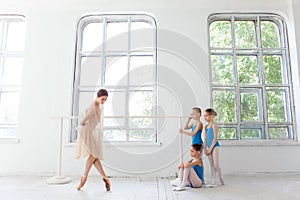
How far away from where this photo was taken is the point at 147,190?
8.45ft

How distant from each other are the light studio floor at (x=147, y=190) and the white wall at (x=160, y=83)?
0.30 m

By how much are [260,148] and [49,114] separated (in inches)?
126

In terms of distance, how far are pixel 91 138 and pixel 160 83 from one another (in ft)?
5.09

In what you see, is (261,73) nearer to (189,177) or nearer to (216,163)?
(216,163)

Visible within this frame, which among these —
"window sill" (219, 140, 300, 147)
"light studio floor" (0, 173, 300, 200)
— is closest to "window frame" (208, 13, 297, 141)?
"window sill" (219, 140, 300, 147)

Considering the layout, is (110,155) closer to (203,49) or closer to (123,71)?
(123,71)

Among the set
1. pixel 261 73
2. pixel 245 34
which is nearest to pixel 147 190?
pixel 261 73

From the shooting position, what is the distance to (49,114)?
3678 mm

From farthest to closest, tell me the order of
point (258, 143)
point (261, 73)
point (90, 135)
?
point (261, 73) → point (258, 143) → point (90, 135)

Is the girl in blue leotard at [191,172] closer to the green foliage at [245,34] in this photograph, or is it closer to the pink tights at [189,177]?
the pink tights at [189,177]

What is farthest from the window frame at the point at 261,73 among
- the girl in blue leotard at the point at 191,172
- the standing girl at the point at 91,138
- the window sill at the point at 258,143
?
the standing girl at the point at 91,138

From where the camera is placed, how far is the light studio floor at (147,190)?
2.25 meters

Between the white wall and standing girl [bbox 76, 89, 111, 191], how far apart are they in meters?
0.98

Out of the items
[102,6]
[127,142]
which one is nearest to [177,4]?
[102,6]
